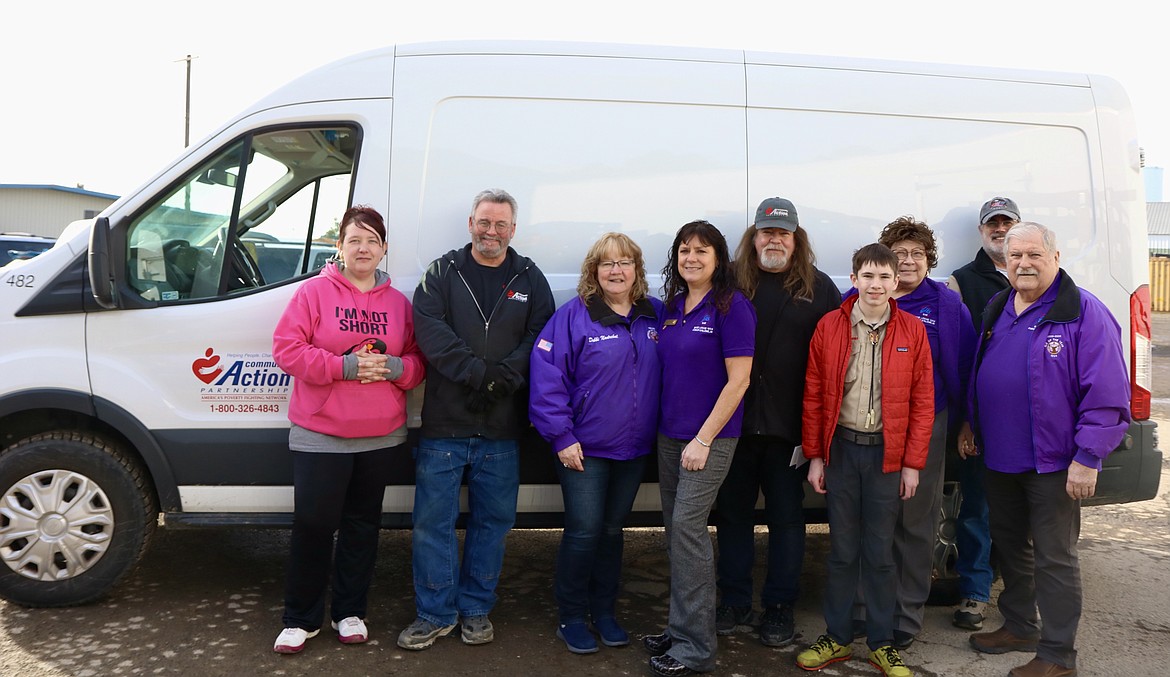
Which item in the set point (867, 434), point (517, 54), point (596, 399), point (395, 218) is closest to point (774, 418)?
point (867, 434)

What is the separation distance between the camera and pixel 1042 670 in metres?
3.34

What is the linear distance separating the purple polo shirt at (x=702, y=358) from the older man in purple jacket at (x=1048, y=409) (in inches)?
39.1

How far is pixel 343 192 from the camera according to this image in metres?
3.91

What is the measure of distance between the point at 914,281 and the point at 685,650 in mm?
Result: 1762

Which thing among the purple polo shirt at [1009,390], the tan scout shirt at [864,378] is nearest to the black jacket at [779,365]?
the tan scout shirt at [864,378]

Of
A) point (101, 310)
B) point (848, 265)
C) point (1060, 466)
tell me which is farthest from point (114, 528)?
point (1060, 466)

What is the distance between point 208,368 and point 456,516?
124cm

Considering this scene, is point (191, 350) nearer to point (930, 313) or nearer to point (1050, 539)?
point (930, 313)

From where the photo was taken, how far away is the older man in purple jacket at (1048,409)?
3.18 meters

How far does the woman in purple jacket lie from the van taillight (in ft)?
7.11

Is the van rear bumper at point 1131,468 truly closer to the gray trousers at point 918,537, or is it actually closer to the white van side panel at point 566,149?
the gray trousers at point 918,537

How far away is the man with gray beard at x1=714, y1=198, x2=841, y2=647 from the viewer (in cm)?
355

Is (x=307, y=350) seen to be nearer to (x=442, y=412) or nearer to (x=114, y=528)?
(x=442, y=412)

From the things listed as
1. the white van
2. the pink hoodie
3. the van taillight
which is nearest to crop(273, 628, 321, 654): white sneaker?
the white van
